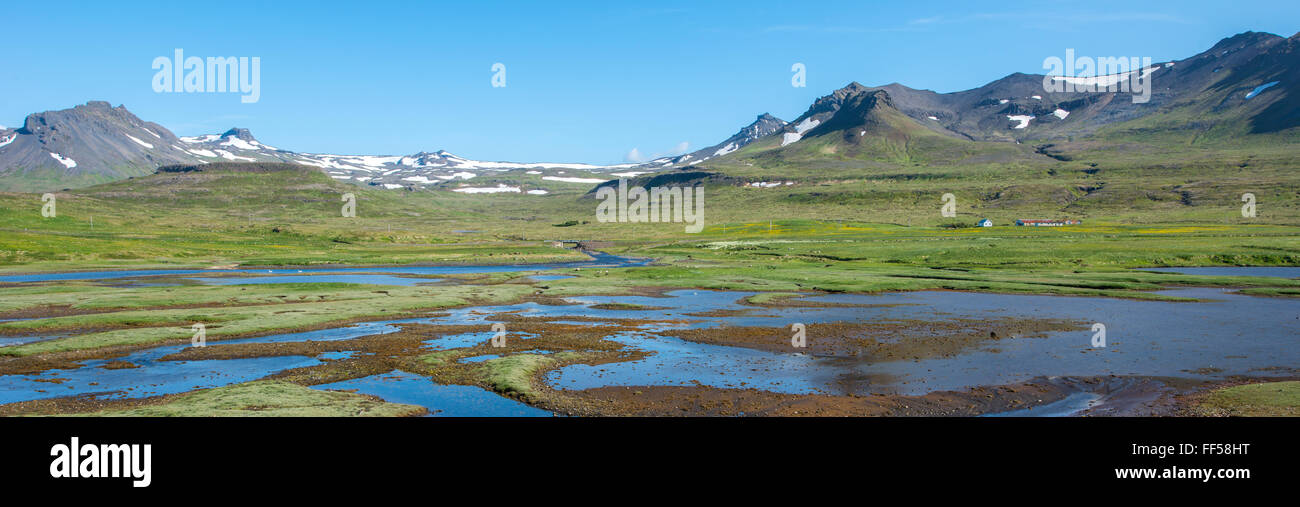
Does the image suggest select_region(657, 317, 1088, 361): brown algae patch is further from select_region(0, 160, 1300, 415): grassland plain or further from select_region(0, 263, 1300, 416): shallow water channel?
select_region(0, 160, 1300, 415): grassland plain

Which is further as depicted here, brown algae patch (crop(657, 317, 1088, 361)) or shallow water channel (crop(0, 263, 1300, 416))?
brown algae patch (crop(657, 317, 1088, 361))

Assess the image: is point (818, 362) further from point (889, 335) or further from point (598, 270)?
point (598, 270)

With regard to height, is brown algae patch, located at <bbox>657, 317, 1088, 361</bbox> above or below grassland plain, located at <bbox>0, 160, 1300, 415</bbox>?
below

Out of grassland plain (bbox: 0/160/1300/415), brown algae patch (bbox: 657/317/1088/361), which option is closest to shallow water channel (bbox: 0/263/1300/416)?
brown algae patch (bbox: 657/317/1088/361)

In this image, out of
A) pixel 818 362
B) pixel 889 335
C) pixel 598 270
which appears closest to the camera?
pixel 818 362

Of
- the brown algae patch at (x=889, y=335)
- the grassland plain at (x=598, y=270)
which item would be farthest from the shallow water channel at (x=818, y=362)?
the grassland plain at (x=598, y=270)

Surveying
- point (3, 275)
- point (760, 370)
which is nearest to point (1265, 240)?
point (760, 370)

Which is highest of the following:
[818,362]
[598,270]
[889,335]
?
[598,270]

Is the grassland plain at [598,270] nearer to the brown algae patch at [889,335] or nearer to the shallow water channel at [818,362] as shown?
the shallow water channel at [818,362]

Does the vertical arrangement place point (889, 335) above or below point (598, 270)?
below

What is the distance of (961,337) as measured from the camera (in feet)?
124

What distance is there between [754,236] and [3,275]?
111m

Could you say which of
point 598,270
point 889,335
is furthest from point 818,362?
point 598,270
